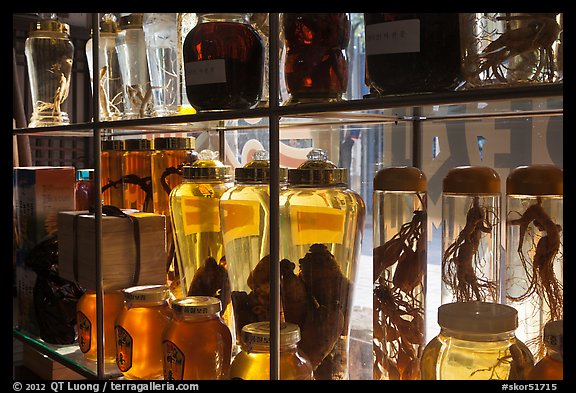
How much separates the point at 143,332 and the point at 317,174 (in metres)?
0.54

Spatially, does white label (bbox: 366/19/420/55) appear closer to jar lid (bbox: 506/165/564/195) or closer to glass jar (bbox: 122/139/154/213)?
jar lid (bbox: 506/165/564/195)

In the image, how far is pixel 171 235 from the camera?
1629 mm

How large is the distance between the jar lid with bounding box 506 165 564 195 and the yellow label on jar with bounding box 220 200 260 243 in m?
0.51

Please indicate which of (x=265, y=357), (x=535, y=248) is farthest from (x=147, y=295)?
(x=535, y=248)

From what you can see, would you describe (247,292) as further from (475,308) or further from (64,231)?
(64,231)

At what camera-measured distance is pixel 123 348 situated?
1.37 m

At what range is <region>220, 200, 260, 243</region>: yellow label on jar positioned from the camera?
126 centimetres

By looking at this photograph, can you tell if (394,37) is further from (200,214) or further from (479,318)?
(200,214)

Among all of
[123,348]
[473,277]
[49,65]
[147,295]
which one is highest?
[49,65]

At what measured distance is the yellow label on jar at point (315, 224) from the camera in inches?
44.8

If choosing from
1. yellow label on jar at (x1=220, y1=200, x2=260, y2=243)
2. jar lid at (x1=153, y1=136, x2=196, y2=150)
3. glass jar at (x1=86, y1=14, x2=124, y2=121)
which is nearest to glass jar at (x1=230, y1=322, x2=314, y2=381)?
yellow label on jar at (x1=220, y1=200, x2=260, y2=243)

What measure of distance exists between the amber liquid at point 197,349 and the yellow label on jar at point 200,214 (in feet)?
0.86
